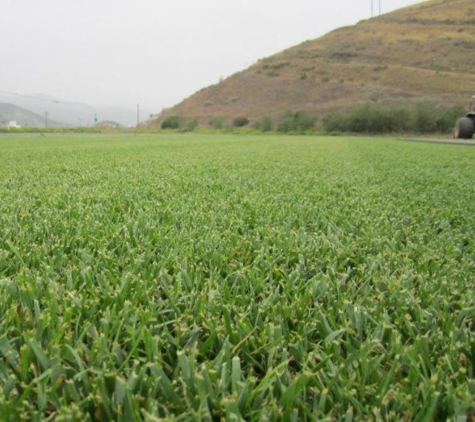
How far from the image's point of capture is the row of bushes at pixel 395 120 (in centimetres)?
3506

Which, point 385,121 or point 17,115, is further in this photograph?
point 17,115

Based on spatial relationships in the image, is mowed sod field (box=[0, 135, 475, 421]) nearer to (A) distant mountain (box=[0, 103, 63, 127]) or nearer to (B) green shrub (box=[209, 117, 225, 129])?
(B) green shrub (box=[209, 117, 225, 129])

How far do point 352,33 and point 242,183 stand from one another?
3039 inches

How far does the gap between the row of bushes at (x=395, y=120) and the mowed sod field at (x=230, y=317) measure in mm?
36632

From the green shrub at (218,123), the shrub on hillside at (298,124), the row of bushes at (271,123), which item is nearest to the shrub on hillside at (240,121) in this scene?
the row of bushes at (271,123)

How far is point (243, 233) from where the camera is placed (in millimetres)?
1821

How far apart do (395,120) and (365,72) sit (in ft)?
82.2

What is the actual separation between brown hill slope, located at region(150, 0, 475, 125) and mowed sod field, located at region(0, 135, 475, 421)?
50222mm

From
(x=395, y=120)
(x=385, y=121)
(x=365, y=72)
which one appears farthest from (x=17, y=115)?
(x=395, y=120)

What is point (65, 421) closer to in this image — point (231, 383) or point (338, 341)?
point (231, 383)

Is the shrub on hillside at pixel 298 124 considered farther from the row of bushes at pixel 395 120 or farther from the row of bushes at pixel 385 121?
the row of bushes at pixel 395 120

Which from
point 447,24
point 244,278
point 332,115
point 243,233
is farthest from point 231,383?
point 447,24

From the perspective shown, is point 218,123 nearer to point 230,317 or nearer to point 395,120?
point 395,120

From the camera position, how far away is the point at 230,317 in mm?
978
